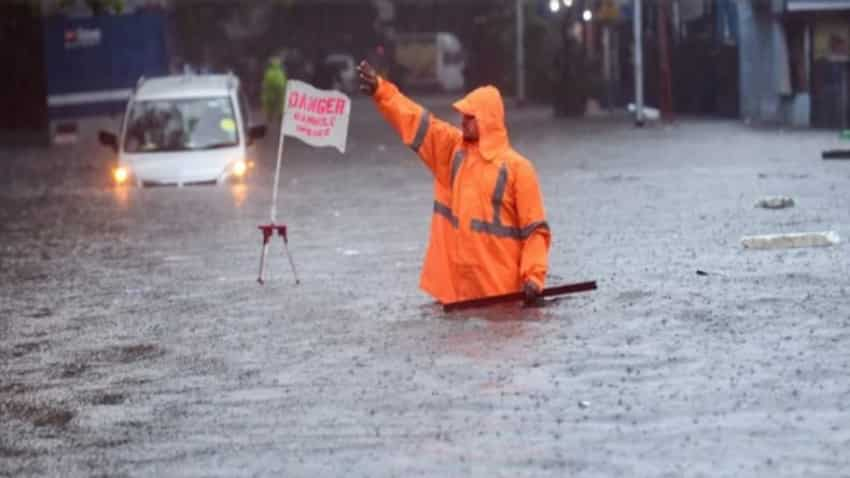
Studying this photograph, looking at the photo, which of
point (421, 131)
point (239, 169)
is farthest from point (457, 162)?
point (239, 169)

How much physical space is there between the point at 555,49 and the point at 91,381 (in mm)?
50706

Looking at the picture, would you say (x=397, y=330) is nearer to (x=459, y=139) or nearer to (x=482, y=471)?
(x=459, y=139)

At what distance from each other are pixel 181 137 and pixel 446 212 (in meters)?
13.9

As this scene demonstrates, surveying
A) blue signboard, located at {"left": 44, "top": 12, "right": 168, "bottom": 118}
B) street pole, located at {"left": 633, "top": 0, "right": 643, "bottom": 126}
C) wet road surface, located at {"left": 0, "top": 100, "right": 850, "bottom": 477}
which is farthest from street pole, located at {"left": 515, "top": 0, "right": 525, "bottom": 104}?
wet road surface, located at {"left": 0, "top": 100, "right": 850, "bottom": 477}

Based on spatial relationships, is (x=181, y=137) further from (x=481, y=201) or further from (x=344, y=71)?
(x=344, y=71)

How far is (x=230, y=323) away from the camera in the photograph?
14102 mm

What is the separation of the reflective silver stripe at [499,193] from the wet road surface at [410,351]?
1.95 ft

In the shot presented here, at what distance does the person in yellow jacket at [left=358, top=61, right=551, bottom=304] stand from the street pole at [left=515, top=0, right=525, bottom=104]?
5032 centimetres

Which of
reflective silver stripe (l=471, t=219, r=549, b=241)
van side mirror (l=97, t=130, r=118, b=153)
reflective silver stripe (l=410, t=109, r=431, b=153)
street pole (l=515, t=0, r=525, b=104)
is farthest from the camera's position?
street pole (l=515, t=0, r=525, b=104)

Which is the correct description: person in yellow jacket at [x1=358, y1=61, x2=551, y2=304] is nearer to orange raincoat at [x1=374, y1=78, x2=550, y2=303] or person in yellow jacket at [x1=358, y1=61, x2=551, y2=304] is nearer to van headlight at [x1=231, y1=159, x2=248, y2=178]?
orange raincoat at [x1=374, y1=78, x2=550, y2=303]

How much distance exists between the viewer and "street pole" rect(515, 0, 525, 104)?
6400 cm

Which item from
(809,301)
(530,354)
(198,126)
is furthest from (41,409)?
(198,126)

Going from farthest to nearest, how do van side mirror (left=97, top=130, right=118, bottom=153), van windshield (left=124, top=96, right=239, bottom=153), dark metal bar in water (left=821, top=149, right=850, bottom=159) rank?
dark metal bar in water (left=821, top=149, right=850, bottom=159) < van windshield (left=124, top=96, right=239, bottom=153) < van side mirror (left=97, top=130, right=118, bottom=153)

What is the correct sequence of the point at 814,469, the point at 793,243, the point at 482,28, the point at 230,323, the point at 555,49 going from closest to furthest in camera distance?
1. the point at 814,469
2. the point at 230,323
3. the point at 793,243
4. the point at 555,49
5. the point at 482,28
